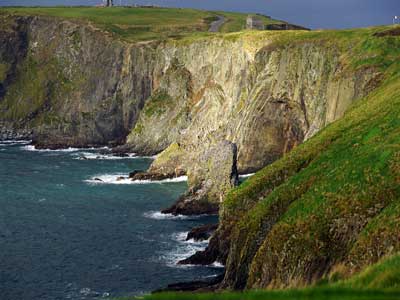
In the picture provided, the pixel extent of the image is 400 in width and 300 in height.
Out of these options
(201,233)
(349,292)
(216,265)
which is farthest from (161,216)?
(349,292)

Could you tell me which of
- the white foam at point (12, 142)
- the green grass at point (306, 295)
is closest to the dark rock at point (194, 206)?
the green grass at point (306, 295)

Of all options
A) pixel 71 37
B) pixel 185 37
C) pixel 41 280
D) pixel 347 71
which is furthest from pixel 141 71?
pixel 41 280

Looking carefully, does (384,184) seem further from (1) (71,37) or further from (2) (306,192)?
(1) (71,37)

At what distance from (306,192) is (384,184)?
21.5 feet

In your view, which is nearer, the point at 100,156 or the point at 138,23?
the point at 100,156

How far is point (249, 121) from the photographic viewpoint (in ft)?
350

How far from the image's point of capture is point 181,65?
142m

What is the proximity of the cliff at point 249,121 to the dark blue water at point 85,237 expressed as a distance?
5.87 meters

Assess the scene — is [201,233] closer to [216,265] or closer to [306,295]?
[216,265]

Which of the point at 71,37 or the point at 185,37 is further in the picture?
the point at 71,37

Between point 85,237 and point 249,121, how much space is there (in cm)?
4339

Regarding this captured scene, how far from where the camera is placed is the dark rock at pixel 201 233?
68.1 metres

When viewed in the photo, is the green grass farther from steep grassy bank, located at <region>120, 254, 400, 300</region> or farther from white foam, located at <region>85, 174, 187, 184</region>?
white foam, located at <region>85, 174, 187, 184</region>

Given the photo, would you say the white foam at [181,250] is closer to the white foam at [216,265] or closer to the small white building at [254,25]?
the white foam at [216,265]
